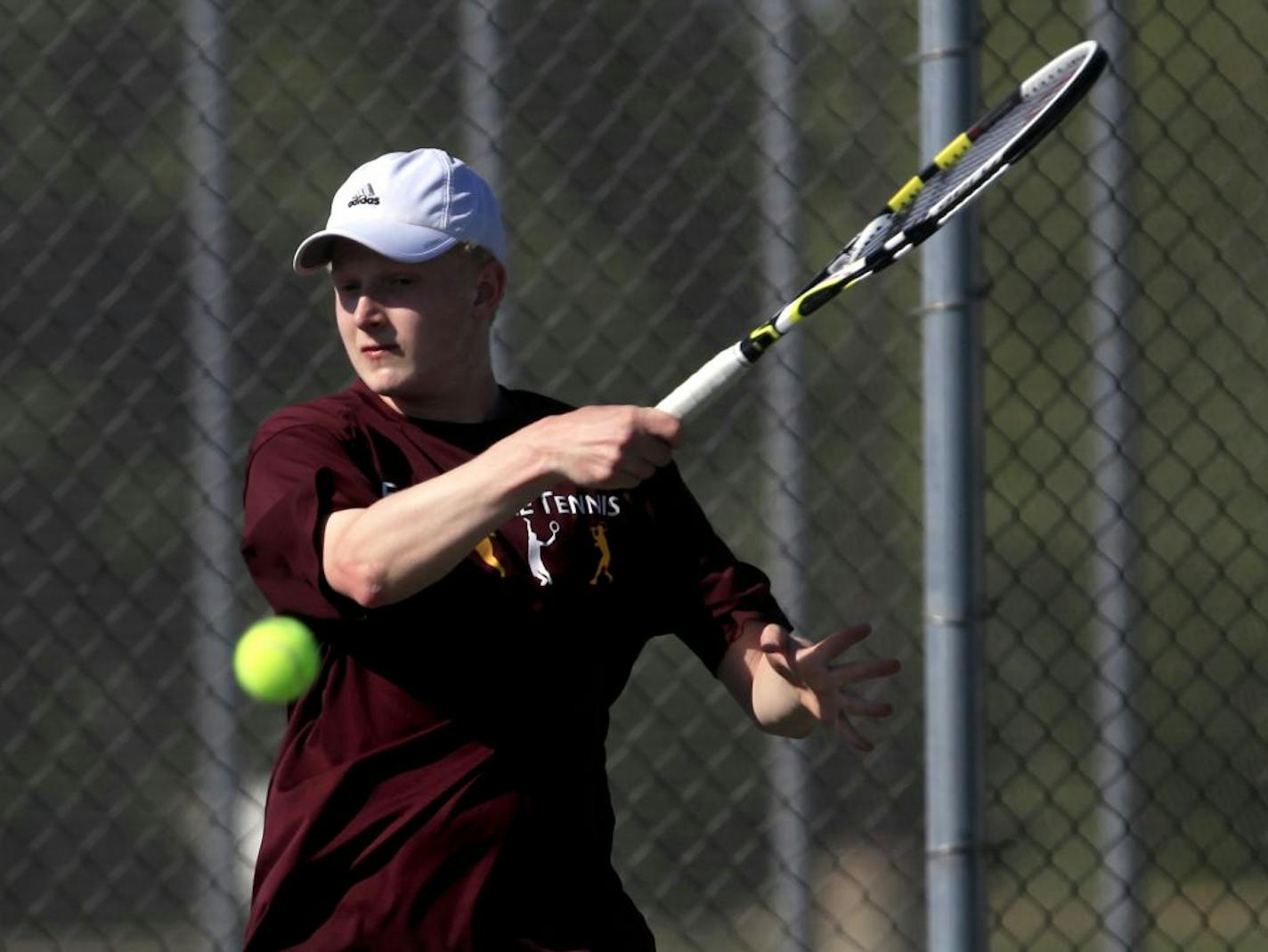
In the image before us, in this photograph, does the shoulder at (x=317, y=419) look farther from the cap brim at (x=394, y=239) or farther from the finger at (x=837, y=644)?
the finger at (x=837, y=644)

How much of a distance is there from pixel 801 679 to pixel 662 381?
110 inches

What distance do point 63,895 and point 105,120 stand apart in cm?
190

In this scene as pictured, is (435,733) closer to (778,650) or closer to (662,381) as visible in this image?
(778,650)

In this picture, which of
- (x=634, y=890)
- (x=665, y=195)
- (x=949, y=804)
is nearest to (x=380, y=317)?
(x=949, y=804)

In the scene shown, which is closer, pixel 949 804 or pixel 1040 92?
pixel 1040 92

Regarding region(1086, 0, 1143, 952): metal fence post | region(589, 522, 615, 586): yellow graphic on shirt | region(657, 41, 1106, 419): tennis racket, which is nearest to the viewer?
region(657, 41, 1106, 419): tennis racket

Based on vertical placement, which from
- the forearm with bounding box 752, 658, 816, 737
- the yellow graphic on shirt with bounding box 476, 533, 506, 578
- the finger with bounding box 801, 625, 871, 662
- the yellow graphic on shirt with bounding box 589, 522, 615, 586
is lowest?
the forearm with bounding box 752, 658, 816, 737

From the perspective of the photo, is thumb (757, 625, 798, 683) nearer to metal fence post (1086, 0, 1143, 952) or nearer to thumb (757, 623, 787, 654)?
thumb (757, 623, 787, 654)

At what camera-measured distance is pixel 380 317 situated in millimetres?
2385

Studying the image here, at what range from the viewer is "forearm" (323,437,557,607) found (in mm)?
2084

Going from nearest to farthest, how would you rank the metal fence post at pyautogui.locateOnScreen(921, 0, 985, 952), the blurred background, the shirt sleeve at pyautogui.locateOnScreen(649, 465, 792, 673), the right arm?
1. the right arm
2. the shirt sleeve at pyautogui.locateOnScreen(649, 465, 792, 673)
3. the metal fence post at pyautogui.locateOnScreen(921, 0, 985, 952)
4. the blurred background

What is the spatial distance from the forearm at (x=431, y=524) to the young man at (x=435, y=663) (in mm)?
65

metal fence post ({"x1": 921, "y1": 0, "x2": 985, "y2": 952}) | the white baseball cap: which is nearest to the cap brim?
the white baseball cap

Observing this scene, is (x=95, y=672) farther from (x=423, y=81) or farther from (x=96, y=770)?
(x=423, y=81)
